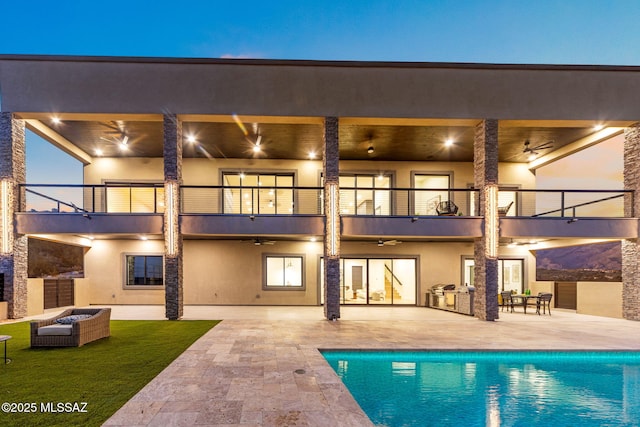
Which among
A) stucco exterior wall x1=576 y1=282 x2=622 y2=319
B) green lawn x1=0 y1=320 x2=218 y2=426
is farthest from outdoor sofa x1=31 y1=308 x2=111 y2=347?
stucco exterior wall x1=576 y1=282 x2=622 y2=319

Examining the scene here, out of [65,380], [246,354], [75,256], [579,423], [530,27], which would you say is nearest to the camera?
[579,423]

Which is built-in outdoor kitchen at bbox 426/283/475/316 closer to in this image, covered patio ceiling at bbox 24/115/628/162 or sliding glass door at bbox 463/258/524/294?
sliding glass door at bbox 463/258/524/294

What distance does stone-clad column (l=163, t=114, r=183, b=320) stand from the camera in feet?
39.7

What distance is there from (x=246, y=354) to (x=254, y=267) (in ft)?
29.6

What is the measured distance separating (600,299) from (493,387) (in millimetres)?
10898

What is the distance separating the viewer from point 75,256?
3397 cm

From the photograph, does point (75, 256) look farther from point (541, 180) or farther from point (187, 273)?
point (541, 180)

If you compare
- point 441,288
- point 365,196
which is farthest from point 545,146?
point 365,196

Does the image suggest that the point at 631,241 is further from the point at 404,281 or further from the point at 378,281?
the point at 378,281

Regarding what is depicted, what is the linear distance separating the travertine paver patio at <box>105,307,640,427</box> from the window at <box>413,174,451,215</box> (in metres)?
4.46

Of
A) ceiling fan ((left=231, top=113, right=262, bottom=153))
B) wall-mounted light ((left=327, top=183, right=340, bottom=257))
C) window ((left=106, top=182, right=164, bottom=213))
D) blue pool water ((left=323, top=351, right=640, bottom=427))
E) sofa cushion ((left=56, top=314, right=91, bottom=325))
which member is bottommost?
blue pool water ((left=323, top=351, right=640, bottom=427))

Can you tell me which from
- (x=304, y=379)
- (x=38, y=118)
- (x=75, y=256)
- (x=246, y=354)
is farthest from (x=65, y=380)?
(x=75, y=256)

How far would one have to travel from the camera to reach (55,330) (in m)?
8.01

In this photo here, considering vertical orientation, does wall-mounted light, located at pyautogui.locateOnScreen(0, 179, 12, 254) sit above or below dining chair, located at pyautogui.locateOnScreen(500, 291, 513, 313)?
above
